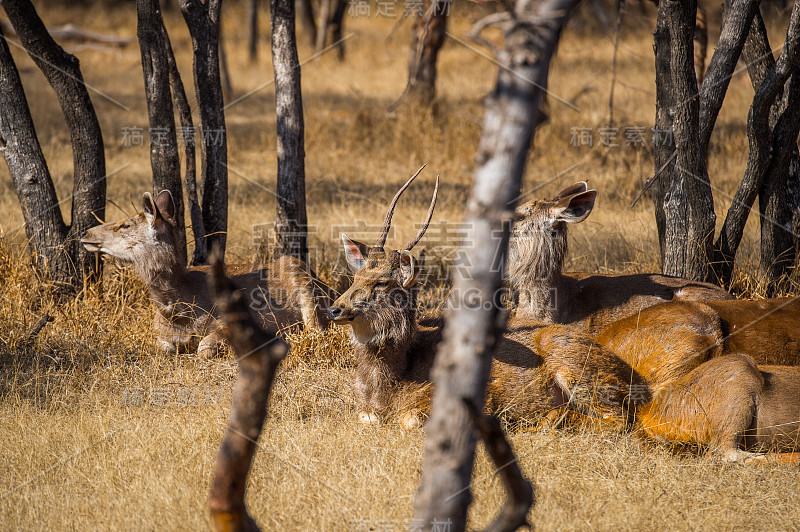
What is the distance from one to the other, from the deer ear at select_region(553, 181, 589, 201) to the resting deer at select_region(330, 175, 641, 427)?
1333 millimetres

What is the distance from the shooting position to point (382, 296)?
5129 mm

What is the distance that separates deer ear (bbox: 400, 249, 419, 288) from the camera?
5.18 meters

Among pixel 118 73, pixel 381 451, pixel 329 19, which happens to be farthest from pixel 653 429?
pixel 329 19

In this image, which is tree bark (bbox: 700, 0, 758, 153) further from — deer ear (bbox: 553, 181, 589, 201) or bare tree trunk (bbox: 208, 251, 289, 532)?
bare tree trunk (bbox: 208, 251, 289, 532)

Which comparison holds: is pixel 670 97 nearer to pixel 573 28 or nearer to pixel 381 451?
pixel 381 451

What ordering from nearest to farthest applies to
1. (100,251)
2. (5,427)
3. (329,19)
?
(5,427)
(100,251)
(329,19)

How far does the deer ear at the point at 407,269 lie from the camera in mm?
5180

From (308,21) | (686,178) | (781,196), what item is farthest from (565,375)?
(308,21)

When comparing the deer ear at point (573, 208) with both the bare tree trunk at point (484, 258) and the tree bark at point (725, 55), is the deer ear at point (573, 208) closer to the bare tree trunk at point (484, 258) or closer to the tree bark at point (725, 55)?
the tree bark at point (725, 55)

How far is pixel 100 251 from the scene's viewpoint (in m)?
6.50

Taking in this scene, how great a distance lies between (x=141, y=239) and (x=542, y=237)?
3307 millimetres

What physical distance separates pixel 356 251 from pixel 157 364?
5.74 ft

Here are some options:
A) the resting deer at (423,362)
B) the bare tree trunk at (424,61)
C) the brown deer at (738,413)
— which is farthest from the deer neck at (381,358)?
the bare tree trunk at (424,61)

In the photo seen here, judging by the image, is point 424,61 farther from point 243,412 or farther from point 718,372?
point 243,412
